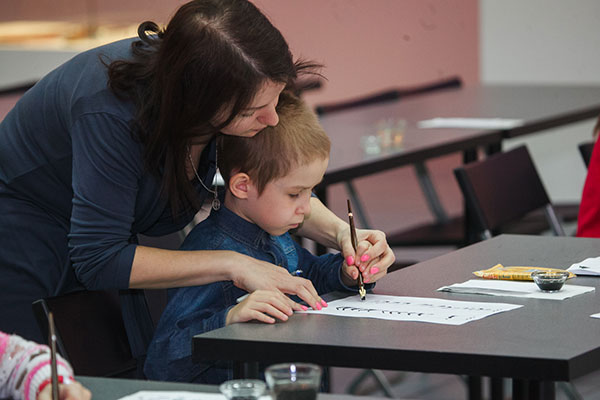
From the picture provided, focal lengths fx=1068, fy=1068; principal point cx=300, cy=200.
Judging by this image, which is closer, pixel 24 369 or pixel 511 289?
pixel 24 369

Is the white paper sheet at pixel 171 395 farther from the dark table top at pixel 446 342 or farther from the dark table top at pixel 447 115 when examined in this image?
the dark table top at pixel 447 115

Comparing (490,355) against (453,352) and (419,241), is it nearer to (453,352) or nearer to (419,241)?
(453,352)

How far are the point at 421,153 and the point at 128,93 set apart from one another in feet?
6.88

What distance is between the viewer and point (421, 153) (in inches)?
Answer: 156

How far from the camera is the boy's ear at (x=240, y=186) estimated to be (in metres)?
2.16

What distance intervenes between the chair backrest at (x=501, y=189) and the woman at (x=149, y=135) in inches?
34.6

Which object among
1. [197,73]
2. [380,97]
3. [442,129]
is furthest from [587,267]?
[380,97]

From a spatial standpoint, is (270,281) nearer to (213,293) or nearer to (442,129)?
(213,293)

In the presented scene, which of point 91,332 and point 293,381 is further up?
point 293,381

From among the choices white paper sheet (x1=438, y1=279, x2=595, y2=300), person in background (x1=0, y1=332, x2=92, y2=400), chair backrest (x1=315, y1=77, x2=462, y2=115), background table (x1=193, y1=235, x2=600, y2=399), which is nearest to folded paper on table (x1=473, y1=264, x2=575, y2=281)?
white paper sheet (x1=438, y1=279, x2=595, y2=300)

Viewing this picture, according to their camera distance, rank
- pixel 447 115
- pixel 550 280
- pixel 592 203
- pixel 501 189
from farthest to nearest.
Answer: pixel 447 115, pixel 501 189, pixel 592 203, pixel 550 280

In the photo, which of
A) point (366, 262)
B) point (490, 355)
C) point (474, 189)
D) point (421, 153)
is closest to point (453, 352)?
point (490, 355)

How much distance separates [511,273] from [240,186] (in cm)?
57

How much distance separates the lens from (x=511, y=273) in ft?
6.94
